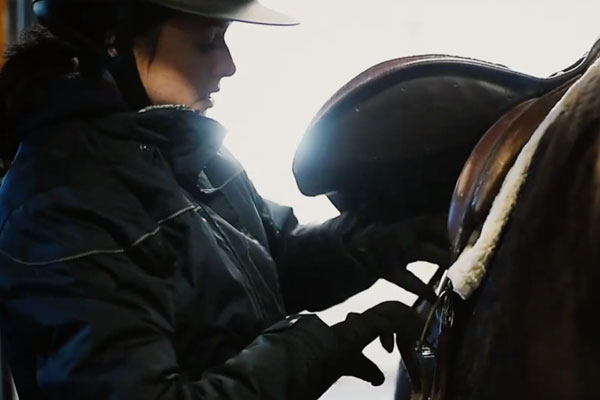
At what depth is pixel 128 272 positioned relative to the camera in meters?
0.88

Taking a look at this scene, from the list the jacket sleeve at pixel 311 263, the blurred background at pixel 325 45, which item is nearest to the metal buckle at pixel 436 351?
the jacket sleeve at pixel 311 263

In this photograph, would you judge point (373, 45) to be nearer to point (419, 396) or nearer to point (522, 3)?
point (522, 3)

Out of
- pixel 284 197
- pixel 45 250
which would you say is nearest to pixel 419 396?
pixel 45 250

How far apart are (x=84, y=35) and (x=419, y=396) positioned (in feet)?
1.84

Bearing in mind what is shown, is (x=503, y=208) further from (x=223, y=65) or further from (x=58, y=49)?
(x=58, y=49)

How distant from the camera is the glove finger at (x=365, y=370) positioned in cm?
95

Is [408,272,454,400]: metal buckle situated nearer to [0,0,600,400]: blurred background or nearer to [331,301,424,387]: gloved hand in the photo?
[331,301,424,387]: gloved hand

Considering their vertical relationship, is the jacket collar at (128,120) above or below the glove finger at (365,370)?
above

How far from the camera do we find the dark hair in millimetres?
987

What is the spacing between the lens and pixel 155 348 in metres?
0.86

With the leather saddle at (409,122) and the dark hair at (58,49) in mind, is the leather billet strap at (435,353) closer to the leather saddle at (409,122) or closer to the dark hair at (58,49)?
the leather saddle at (409,122)

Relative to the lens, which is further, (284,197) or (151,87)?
(284,197)

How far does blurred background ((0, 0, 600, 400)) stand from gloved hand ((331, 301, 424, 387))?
2.87ft

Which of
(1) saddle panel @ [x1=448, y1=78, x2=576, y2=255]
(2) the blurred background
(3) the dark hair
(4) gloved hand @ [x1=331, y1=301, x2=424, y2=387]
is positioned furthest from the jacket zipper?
(2) the blurred background
